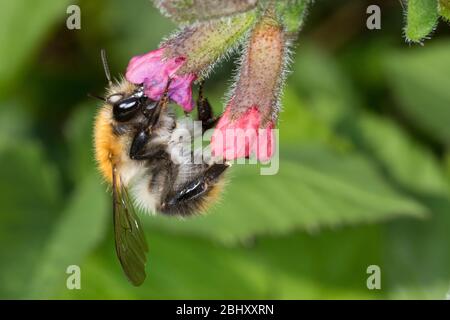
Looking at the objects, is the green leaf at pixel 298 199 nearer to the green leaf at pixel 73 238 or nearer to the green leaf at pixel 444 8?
the green leaf at pixel 73 238

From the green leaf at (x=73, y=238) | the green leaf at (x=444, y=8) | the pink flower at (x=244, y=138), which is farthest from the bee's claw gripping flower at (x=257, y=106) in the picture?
the green leaf at (x=73, y=238)

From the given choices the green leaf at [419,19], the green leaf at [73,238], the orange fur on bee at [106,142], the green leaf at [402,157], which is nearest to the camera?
the green leaf at [419,19]

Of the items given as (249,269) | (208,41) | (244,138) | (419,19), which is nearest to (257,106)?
(244,138)

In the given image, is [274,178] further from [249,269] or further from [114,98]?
[114,98]

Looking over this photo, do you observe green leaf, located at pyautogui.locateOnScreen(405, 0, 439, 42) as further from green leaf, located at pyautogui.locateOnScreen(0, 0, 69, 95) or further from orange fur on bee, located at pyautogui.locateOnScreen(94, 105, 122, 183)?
green leaf, located at pyautogui.locateOnScreen(0, 0, 69, 95)

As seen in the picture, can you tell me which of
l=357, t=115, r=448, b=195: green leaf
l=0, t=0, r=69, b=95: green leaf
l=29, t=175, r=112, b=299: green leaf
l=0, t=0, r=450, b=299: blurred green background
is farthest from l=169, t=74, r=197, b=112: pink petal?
l=357, t=115, r=448, b=195: green leaf

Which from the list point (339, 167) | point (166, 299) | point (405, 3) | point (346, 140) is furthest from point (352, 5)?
point (405, 3)
